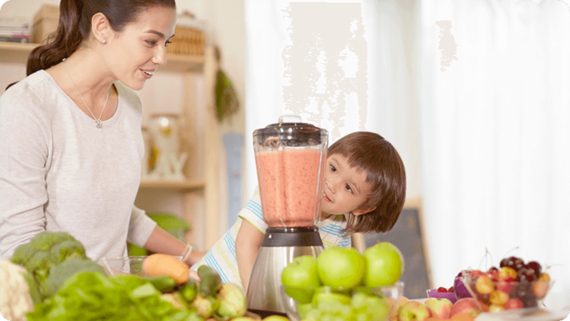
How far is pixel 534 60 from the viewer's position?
3.22 metres

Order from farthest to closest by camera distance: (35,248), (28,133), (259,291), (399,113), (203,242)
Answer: (399,113) → (203,242) → (28,133) → (259,291) → (35,248)

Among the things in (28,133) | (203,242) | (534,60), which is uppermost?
(534,60)

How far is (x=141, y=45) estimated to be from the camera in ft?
3.77

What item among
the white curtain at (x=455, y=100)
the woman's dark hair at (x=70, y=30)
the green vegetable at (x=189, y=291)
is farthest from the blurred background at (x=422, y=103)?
the green vegetable at (x=189, y=291)

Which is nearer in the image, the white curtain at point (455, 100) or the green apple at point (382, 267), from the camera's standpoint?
the green apple at point (382, 267)

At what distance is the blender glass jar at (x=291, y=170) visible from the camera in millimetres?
787

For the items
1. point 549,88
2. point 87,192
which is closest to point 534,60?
point 549,88

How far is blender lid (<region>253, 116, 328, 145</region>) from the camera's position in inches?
30.9

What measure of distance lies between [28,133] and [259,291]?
2.06 feet

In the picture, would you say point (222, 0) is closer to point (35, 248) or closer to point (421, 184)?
point (421, 184)

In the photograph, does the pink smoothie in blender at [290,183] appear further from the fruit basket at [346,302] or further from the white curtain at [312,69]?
the white curtain at [312,69]

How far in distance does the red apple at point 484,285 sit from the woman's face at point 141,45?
0.85 m

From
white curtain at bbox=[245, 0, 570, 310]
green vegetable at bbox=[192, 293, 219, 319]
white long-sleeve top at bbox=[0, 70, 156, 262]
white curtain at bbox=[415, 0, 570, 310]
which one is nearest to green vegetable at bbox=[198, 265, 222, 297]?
green vegetable at bbox=[192, 293, 219, 319]

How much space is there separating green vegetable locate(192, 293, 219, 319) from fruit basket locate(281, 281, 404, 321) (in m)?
0.10
